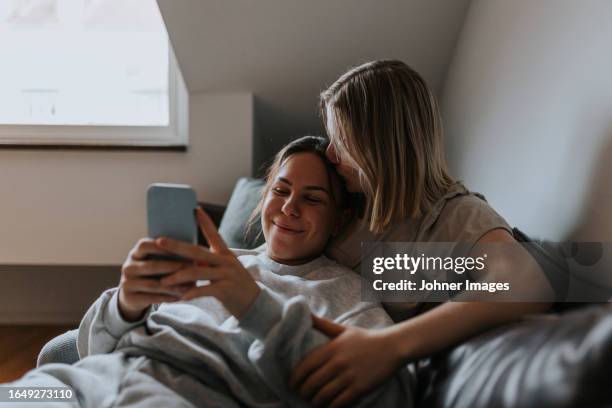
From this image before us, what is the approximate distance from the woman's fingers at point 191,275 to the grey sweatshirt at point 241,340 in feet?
0.23

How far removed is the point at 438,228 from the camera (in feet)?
3.88

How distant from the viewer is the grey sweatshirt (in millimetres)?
877

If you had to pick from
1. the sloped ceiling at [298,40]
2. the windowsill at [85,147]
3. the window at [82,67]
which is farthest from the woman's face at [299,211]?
the window at [82,67]

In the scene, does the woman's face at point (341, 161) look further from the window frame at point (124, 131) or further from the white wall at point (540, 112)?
the window frame at point (124, 131)

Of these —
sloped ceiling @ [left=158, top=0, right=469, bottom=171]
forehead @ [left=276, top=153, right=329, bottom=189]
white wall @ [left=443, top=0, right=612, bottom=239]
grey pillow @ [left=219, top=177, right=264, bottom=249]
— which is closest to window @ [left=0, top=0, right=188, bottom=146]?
sloped ceiling @ [left=158, top=0, right=469, bottom=171]

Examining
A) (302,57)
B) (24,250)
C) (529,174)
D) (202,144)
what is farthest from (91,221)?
(529,174)

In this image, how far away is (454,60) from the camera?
7.50ft

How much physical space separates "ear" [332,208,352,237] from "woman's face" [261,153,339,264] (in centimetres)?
3

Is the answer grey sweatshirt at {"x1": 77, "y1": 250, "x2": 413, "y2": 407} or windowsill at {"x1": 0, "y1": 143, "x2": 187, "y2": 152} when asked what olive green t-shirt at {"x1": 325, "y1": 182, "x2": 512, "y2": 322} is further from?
windowsill at {"x1": 0, "y1": 143, "x2": 187, "y2": 152}

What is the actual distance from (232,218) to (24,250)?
1.21 m

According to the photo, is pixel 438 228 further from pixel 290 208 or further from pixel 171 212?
pixel 171 212

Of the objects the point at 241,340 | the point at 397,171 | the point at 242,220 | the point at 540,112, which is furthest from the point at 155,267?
the point at 242,220

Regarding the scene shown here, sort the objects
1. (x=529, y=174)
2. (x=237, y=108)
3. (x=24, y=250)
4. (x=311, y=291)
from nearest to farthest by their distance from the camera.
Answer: (x=311, y=291) < (x=529, y=174) < (x=237, y=108) < (x=24, y=250)

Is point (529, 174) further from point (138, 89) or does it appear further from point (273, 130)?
point (138, 89)
